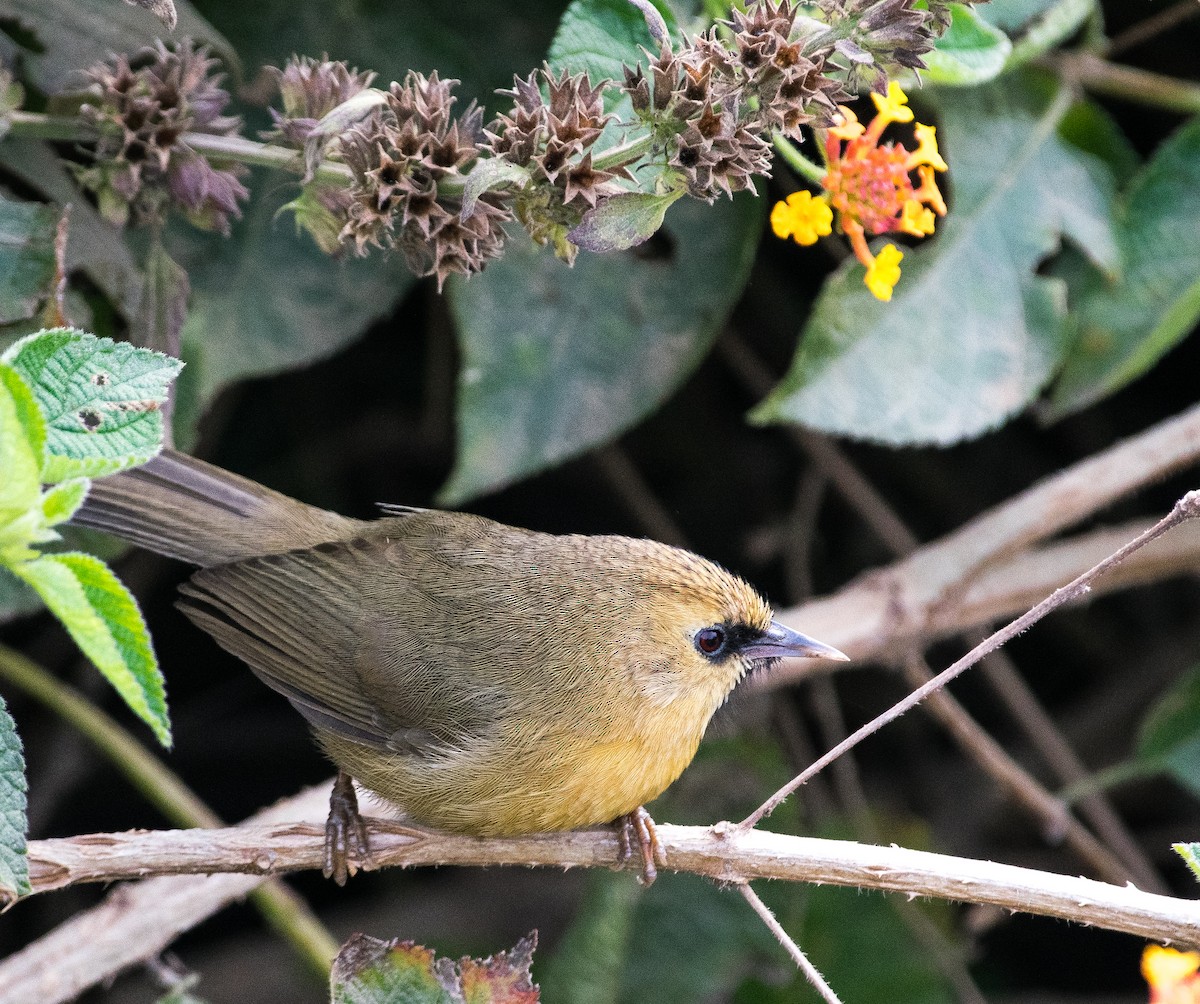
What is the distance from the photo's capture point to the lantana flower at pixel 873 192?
2084 millimetres

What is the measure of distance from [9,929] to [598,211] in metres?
2.95

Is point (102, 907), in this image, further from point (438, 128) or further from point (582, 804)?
point (438, 128)

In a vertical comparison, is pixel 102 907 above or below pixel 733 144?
below

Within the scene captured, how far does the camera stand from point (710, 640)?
8.70 ft

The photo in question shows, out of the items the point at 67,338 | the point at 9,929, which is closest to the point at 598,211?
the point at 67,338

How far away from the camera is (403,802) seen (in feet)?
8.34

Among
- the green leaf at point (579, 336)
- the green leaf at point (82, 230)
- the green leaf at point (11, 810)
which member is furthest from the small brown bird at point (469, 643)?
the green leaf at point (11, 810)

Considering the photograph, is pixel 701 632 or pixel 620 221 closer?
pixel 620 221

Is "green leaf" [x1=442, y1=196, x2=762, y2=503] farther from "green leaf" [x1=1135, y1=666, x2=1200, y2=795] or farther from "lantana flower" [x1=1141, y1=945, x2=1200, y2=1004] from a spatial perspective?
"lantana flower" [x1=1141, y1=945, x2=1200, y2=1004]

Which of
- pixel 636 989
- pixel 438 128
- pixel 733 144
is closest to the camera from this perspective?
pixel 733 144

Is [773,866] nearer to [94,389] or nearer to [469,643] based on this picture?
[469,643]

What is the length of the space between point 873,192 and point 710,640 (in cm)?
92

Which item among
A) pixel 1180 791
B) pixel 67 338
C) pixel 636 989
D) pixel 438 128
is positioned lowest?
pixel 636 989

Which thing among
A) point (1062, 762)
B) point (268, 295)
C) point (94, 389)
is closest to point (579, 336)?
point (268, 295)
